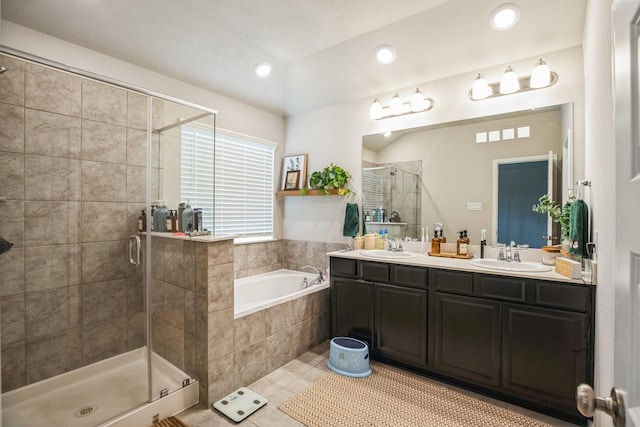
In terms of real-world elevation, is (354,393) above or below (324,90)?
below

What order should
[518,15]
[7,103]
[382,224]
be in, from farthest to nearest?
[382,224]
[518,15]
[7,103]

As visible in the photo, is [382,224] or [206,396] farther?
[382,224]

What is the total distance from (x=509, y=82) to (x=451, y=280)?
1.64m

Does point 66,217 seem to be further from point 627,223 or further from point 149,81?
point 627,223

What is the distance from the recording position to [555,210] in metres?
2.29

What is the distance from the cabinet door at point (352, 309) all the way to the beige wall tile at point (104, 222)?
1836mm

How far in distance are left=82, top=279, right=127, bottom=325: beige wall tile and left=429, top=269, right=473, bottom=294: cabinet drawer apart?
7.94ft

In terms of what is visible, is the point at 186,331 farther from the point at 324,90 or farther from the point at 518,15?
the point at 518,15

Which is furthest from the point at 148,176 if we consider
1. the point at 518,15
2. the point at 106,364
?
the point at 518,15

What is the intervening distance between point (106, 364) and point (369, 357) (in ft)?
6.87

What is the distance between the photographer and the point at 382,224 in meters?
3.26

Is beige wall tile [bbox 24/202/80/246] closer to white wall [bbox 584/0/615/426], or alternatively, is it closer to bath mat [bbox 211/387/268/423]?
bath mat [bbox 211/387/268/423]

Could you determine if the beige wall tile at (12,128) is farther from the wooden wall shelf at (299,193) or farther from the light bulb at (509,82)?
the light bulb at (509,82)

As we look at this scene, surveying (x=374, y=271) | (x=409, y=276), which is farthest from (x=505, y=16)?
(x=374, y=271)
